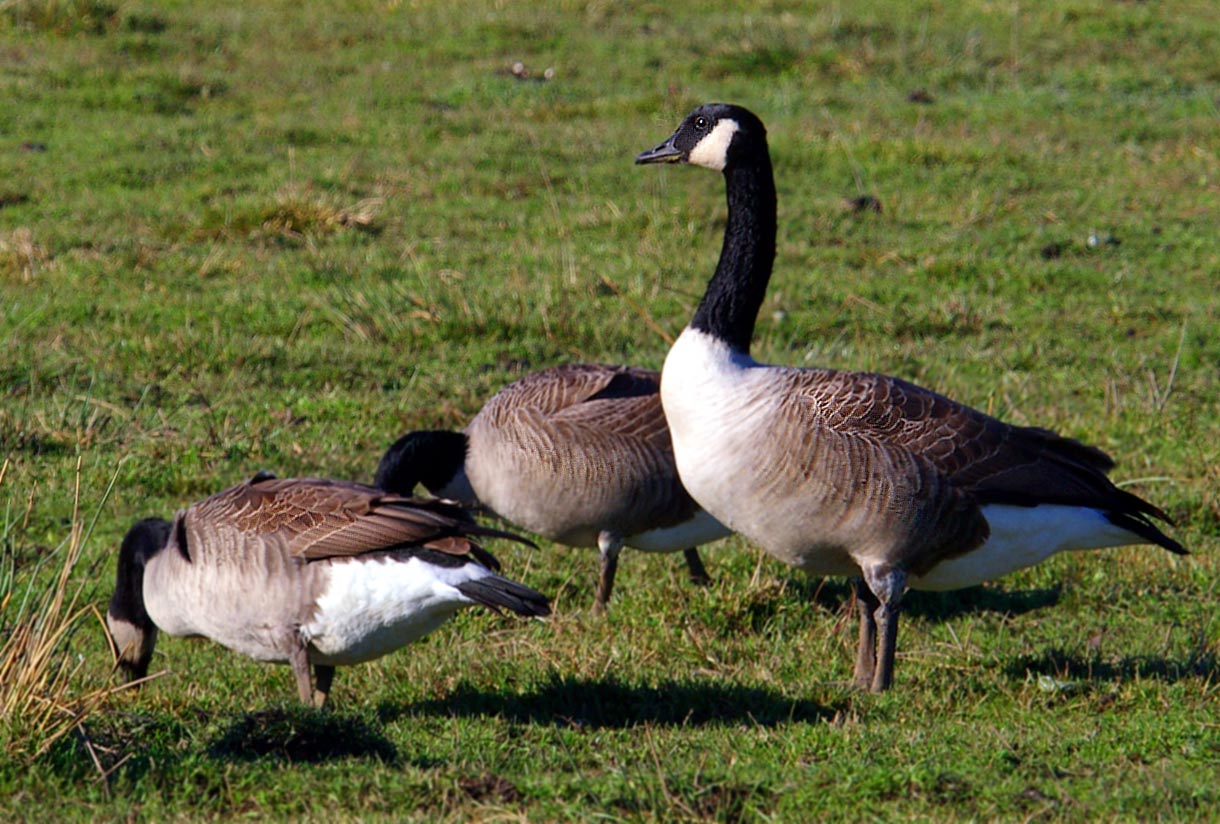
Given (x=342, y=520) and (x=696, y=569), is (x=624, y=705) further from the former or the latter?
(x=696, y=569)

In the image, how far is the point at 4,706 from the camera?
459 cm

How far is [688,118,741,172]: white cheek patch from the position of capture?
6520mm

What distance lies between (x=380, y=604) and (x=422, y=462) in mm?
1912

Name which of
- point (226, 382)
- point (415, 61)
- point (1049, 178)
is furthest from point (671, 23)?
point (226, 382)

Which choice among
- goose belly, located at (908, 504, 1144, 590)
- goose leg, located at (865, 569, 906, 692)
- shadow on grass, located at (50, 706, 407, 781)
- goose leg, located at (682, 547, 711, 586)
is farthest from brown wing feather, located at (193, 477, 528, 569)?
goose belly, located at (908, 504, 1144, 590)

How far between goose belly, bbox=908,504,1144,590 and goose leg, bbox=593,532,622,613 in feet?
5.22

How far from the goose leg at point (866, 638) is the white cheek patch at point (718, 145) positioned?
6.28ft

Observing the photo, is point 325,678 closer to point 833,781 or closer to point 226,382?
point 833,781

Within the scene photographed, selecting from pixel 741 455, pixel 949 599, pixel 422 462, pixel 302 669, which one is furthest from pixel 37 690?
pixel 949 599

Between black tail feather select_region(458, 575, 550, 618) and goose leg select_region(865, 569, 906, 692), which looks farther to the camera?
goose leg select_region(865, 569, 906, 692)

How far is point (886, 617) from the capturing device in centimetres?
608

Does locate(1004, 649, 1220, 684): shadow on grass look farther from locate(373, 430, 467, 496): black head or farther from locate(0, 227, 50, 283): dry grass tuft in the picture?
locate(0, 227, 50, 283): dry grass tuft

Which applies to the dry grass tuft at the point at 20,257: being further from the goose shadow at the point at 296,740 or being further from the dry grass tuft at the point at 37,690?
the goose shadow at the point at 296,740

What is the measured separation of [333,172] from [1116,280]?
6649mm
